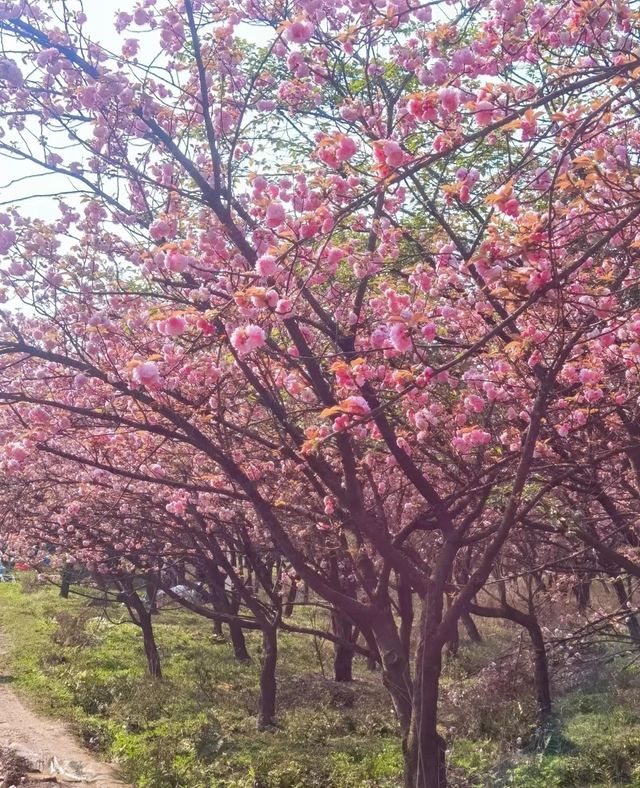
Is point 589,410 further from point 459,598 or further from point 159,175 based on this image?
point 159,175

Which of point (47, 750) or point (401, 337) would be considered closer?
point (401, 337)

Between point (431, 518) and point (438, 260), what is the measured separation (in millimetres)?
2285

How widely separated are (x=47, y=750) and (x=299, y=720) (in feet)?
12.8

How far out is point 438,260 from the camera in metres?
6.09

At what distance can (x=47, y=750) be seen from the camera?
34.4 feet

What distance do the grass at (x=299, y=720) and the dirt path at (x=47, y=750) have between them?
302mm

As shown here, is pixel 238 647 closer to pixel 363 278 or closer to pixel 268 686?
pixel 268 686

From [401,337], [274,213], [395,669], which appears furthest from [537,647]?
[274,213]

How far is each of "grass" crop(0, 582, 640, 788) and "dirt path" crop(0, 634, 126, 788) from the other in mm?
302

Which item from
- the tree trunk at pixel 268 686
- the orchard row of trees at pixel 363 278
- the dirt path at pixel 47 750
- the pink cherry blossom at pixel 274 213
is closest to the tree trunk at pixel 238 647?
the tree trunk at pixel 268 686

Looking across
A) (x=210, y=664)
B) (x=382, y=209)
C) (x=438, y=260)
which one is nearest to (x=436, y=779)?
(x=438, y=260)

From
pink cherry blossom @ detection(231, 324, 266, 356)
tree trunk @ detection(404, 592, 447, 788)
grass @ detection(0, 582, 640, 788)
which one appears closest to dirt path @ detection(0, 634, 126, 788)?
grass @ detection(0, 582, 640, 788)

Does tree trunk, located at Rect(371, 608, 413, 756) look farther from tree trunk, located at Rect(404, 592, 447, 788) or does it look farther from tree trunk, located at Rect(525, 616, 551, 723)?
tree trunk, located at Rect(525, 616, 551, 723)

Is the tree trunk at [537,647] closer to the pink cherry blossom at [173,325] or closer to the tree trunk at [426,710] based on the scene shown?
the tree trunk at [426,710]
